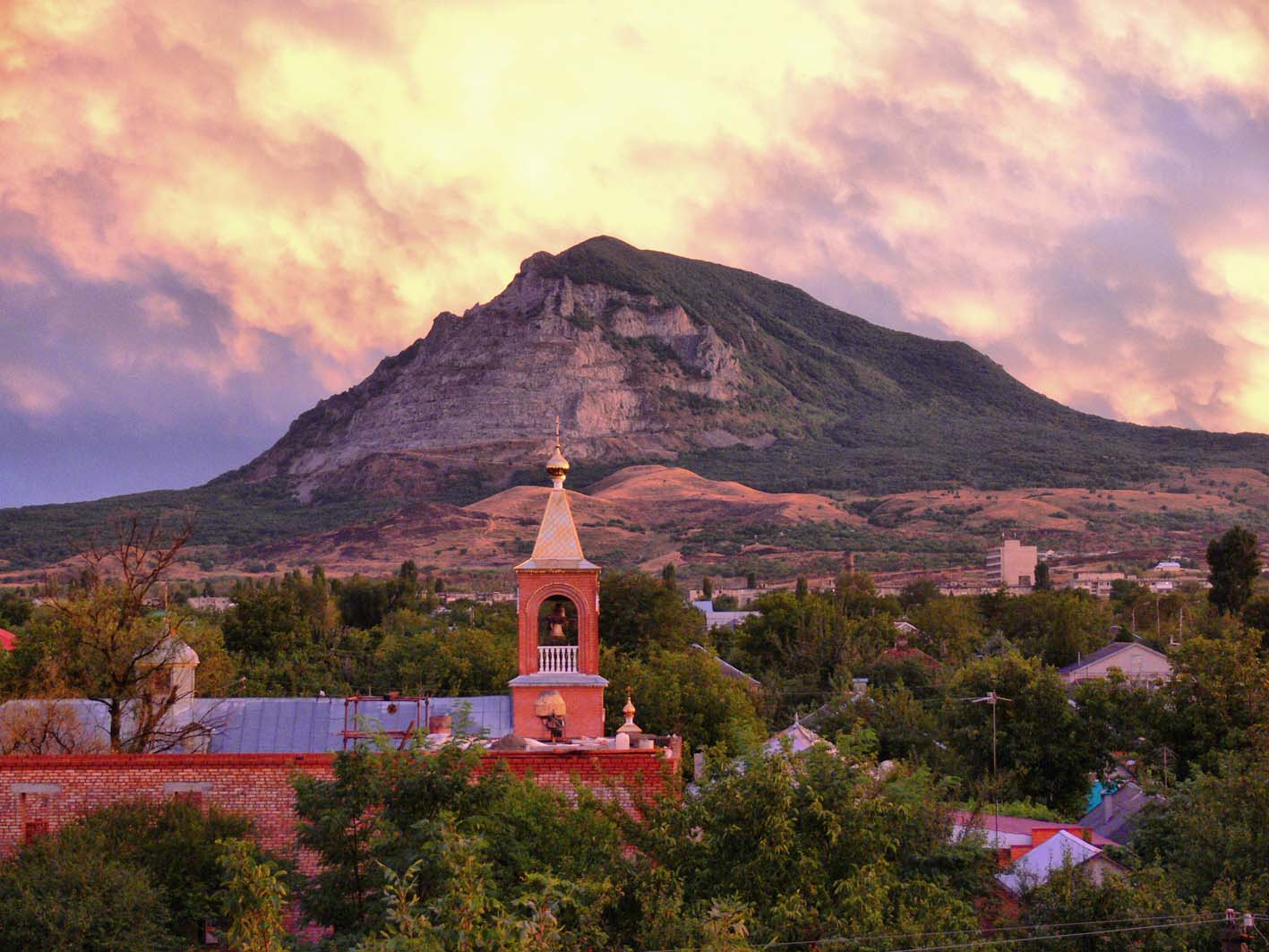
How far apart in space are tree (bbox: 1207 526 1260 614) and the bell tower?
47206mm

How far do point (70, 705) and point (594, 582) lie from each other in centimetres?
929

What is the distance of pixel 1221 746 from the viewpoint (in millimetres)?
31922

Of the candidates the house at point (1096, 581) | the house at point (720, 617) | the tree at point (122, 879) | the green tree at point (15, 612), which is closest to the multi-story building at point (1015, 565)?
the house at point (1096, 581)

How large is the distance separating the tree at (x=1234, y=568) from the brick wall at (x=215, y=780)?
53.0 metres

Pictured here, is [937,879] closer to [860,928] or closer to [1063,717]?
[860,928]

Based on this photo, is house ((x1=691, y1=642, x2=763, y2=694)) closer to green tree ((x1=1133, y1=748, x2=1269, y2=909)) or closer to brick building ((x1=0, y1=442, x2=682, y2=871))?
brick building ((x1=0, y1=442, x2=682, y2=871))

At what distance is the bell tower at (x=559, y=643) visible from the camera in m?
26.4

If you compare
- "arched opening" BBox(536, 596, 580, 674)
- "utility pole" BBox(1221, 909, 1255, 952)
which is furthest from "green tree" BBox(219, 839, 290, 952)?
"arched opening" BBox(536, 596, 580, 674)

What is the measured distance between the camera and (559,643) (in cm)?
2719

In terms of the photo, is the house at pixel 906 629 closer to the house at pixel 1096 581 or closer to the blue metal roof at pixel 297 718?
the house at pixel 1096 581

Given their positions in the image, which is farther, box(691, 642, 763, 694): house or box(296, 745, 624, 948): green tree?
box(691, 642, 763, 694): house

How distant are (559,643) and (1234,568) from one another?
47984 mm

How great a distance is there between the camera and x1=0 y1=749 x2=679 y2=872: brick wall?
19.0 meters

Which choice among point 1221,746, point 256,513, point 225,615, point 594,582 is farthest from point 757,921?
point 256,513
